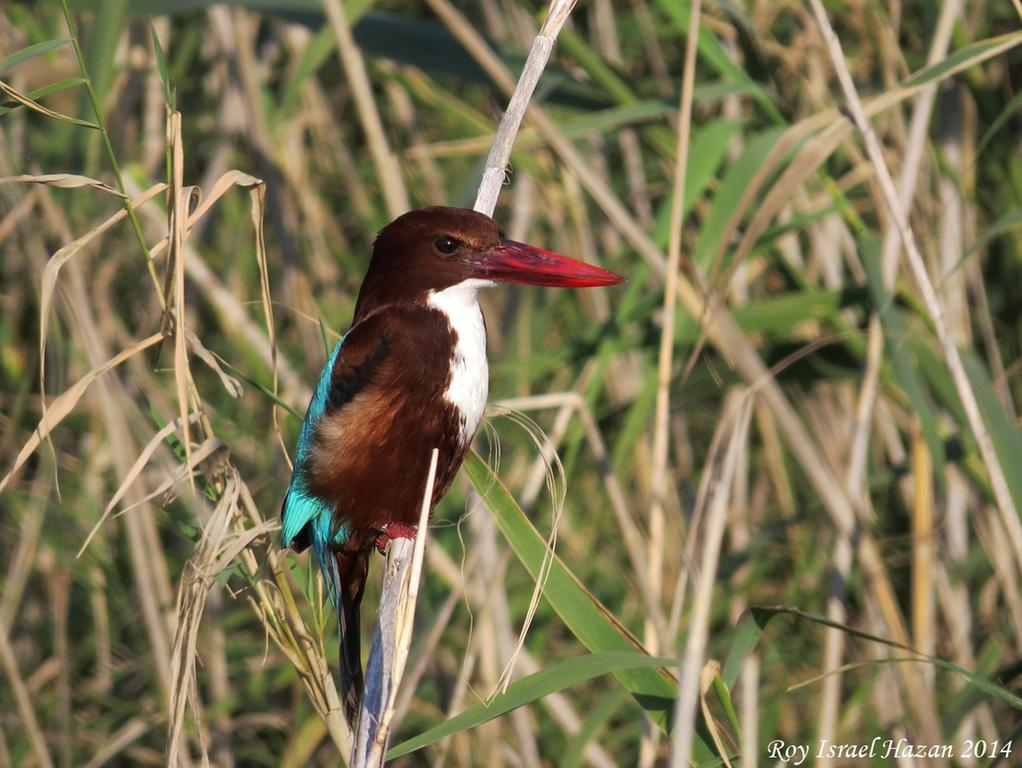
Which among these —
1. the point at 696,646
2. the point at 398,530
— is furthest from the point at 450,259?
the point at 696,646

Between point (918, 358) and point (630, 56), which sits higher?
point (630, 56)

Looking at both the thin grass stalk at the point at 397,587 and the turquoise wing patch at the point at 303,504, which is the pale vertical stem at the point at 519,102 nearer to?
the thin grass stalk at the point at 397,587

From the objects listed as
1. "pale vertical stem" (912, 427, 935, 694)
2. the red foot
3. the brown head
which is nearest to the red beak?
the brown head

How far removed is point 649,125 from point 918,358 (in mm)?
759

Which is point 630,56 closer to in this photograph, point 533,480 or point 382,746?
point 533,480

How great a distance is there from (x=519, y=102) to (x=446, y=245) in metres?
0.34

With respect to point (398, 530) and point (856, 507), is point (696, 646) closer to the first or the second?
point (398, 530)

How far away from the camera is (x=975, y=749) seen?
2.53m

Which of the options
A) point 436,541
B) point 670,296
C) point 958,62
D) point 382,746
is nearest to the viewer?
point 382,746

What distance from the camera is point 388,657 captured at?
1531 millimetres

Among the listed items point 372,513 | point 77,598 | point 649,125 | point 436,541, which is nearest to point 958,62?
point 649,125

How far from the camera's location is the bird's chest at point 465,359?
1.96 m

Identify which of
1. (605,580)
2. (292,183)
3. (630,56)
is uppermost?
(630,56)

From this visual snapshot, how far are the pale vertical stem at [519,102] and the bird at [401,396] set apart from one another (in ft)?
0.28
